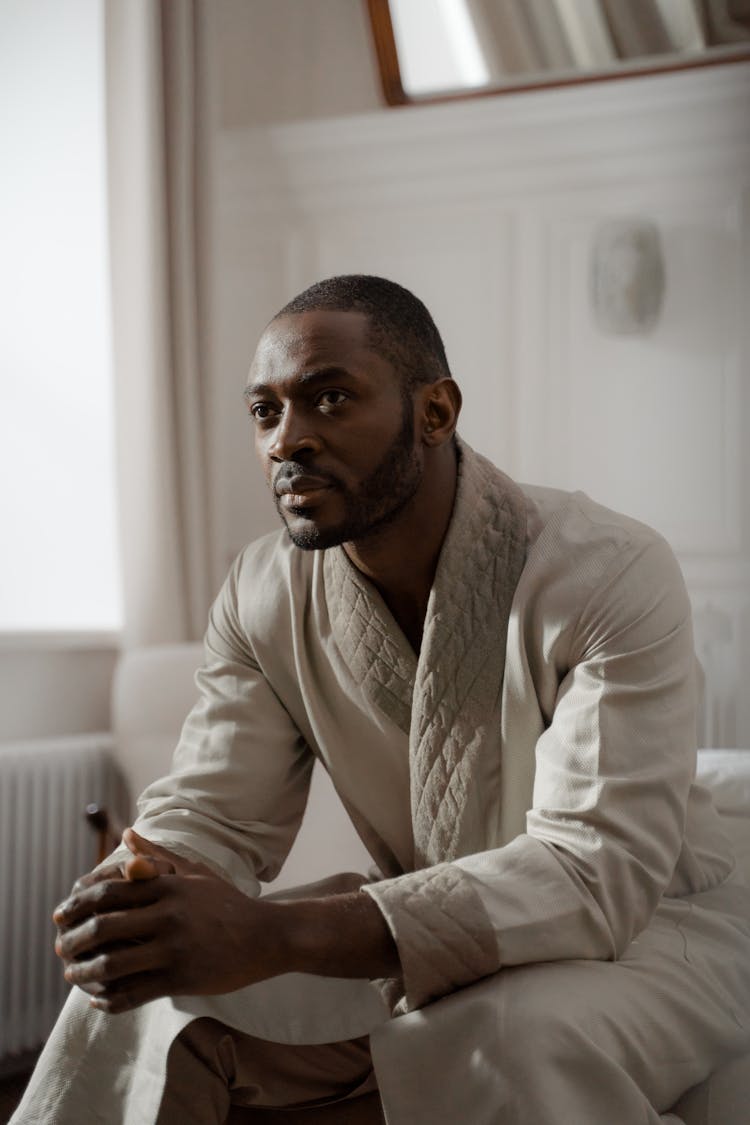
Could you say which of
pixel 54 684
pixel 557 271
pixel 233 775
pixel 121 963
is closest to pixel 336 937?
pixel 121 963

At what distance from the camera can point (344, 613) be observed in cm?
156

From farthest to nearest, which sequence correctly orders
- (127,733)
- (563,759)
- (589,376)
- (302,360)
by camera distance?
(589,376) < (127,733) < (302,360) < (563,759)

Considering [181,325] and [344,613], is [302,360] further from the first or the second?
[181,325]

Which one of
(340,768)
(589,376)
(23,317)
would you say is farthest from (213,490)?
(340,768)

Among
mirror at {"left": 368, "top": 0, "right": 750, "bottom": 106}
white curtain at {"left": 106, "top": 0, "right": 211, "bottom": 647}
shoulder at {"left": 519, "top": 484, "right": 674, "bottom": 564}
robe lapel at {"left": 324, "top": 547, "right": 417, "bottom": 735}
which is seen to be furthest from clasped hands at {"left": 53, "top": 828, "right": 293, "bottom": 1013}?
mirror at {"left": 368, "top": 0, "right": 750, "bottom": 106}

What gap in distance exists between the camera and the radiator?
8.77 ft

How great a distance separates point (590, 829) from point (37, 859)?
181 centimetres

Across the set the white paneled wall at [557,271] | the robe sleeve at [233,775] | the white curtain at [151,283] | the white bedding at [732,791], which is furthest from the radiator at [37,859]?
the white bedding at [732,791]

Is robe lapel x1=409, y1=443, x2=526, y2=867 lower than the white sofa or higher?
higher

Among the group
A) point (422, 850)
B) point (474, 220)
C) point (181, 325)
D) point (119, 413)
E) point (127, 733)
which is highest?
point (474, 220)

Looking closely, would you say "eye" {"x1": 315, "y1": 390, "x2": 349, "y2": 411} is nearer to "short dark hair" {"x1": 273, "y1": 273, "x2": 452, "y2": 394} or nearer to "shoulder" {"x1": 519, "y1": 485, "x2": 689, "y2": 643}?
"short dark hair" {"x1": 273, "y1": 273, "x2": 452, "y2": 394}

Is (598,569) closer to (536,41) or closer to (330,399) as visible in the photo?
(330,399)

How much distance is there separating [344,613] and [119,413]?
1.56 metres

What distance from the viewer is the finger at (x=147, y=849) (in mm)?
1284
